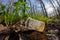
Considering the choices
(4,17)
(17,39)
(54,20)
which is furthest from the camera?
(54,20)

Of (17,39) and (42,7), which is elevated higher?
(42,7)

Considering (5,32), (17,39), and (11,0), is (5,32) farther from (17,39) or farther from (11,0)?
(11,0)

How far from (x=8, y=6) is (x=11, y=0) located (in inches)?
7.1

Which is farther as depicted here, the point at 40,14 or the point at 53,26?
the point at 40,14

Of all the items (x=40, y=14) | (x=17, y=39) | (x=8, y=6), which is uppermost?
(x=8, y=6)

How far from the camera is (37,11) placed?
16.4ft

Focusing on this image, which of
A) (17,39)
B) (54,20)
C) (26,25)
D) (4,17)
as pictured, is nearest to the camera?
(17,39)

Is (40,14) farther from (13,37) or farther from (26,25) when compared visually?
(13,37)

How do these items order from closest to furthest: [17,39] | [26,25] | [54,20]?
[17,39], [26,25], [54,20]

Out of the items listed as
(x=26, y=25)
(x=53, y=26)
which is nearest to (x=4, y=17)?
(x=26, y=25)

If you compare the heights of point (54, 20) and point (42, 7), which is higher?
point (42, 7)

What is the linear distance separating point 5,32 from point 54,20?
1.88 metres

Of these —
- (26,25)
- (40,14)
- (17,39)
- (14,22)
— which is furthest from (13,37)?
(40,14)

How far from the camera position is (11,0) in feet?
13.6
